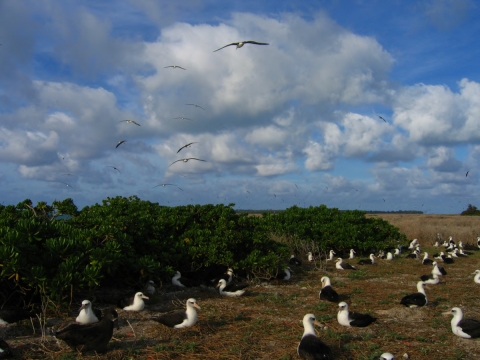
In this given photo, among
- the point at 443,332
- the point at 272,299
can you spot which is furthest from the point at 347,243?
the point at 443,332

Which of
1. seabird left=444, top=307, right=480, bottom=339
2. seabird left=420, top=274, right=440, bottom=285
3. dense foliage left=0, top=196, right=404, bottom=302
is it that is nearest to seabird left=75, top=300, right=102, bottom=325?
dense foliage left=0, top=196, right=404, bottom=302

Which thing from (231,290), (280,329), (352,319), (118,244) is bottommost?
(280,329)

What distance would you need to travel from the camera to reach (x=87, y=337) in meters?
5.87

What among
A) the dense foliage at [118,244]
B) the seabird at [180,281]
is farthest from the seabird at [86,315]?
the seabird at [180,281]

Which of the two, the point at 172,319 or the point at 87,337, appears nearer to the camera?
the point at 87,337

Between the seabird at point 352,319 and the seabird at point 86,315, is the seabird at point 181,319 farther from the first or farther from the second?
the seabird at point 352,319

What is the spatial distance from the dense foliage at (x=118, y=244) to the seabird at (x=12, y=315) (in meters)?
0.42

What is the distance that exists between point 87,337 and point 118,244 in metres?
2.75

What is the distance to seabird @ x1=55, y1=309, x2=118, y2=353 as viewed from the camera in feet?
19.3

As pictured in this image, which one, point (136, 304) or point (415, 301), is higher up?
point (136, 304)

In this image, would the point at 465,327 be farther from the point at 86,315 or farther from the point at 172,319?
the point at 86,315

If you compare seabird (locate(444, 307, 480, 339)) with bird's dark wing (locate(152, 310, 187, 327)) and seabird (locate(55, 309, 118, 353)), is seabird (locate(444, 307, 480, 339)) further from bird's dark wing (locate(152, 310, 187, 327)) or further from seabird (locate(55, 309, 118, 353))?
seabird (locate(55, 309, 118, 353))

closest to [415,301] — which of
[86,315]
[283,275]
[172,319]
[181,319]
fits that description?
[283,275]

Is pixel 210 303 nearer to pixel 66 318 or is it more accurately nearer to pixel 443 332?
pixel 66 318
